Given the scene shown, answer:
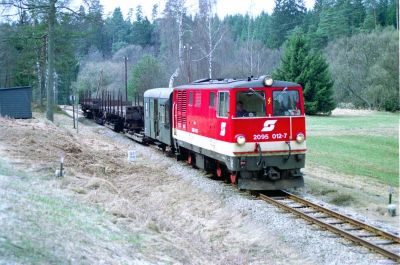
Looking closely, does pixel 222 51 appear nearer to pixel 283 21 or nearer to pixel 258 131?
pixel 283 21

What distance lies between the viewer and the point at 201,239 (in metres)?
9.62

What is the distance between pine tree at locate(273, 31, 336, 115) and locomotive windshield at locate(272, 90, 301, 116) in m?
34.4

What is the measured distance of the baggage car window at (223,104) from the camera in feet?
42.9

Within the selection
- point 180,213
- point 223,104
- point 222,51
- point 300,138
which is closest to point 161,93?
point 223,104

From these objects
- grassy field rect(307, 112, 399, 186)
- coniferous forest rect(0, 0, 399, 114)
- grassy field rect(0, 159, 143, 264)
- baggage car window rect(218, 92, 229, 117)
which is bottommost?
grassy field rect(307, 112, 399, 186)

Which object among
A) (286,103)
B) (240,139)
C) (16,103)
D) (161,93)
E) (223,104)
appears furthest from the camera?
(16,103)

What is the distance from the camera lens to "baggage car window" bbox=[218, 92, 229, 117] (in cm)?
1307

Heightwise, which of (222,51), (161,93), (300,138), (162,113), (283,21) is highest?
(283,21)

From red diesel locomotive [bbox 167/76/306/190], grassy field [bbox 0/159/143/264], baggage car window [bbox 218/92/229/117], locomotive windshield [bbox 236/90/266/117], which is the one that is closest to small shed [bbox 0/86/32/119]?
red diesel locomotive [bbox 167/76/306/190]

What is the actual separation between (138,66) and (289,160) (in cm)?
4157

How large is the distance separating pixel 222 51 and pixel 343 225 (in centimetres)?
4265

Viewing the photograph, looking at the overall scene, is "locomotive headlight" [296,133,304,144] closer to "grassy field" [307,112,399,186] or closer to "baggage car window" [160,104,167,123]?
"grassy field" [307,112,399,186]

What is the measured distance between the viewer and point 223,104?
1333cm

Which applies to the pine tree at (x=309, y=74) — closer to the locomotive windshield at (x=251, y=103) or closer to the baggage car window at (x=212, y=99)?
the baggage car window at (x=212, y=99)
